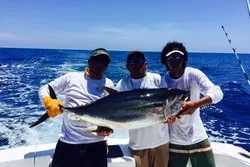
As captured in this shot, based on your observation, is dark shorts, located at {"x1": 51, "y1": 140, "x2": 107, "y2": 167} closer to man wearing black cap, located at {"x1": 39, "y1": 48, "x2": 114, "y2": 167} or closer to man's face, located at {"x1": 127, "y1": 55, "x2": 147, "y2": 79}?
man wearing black cap, located at {"x1": 39, "y1": 48, "x2": 114, "y2": 167}

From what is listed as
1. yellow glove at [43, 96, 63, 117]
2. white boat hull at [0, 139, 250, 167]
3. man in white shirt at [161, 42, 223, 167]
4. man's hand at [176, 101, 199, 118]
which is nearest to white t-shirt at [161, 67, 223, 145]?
man in white shirt at [161, 42, 223, 167]

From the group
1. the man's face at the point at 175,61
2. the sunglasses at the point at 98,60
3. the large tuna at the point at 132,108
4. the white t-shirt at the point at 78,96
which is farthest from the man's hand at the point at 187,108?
the sunglasses at the point at 98,60

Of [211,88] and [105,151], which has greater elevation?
[211,88]

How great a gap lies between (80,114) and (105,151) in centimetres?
44

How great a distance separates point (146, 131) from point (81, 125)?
1.74 feet

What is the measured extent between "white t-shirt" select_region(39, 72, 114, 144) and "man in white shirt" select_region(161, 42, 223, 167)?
579 millimetres

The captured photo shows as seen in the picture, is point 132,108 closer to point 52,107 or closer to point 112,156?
point 52,107

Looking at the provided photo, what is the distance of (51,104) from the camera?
232cm

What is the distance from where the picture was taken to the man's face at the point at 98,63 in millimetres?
2475

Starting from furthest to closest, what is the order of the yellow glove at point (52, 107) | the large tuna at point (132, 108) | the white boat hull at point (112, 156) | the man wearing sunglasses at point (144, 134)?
the white boat hull at point (112, 156) → the man wearing sunglasses at point (144, 134) → the yellow glove at point (52, 107) → the large tuna at point (132, 108)

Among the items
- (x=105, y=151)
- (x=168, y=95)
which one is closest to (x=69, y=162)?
(x=105, y=151)

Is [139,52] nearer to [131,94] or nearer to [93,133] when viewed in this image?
[131,94]

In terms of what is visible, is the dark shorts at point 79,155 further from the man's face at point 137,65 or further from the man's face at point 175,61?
the man's face at point 175,61

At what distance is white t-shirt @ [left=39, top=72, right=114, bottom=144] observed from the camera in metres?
2.41
